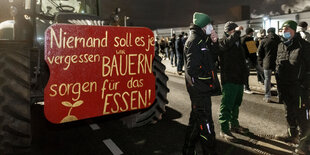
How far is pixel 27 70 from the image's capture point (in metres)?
3.74

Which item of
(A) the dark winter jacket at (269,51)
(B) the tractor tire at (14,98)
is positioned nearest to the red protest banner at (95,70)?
(B) the tractor tire at (14,98)

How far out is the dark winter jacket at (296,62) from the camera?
4.13m

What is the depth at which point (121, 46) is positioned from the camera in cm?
351

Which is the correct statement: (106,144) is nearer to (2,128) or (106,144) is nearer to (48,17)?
(2,128)

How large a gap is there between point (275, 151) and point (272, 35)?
12.8ft

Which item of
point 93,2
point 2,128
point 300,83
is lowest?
point 2,128

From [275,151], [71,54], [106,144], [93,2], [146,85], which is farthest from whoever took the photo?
[93,2]

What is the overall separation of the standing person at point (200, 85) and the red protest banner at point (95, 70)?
0.60 m

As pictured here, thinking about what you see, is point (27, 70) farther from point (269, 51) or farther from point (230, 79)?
point (269, 51)

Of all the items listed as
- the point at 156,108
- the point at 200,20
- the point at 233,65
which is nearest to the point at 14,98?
the point at 156,108

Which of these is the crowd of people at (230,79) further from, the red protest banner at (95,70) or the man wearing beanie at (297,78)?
the red protest banner at (95,70)

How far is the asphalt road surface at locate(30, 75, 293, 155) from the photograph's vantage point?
4.14m

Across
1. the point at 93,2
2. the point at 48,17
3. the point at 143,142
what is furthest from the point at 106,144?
the point at 93,2

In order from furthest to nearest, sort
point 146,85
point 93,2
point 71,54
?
point 93,2 → point 146,85 → point 71,54
